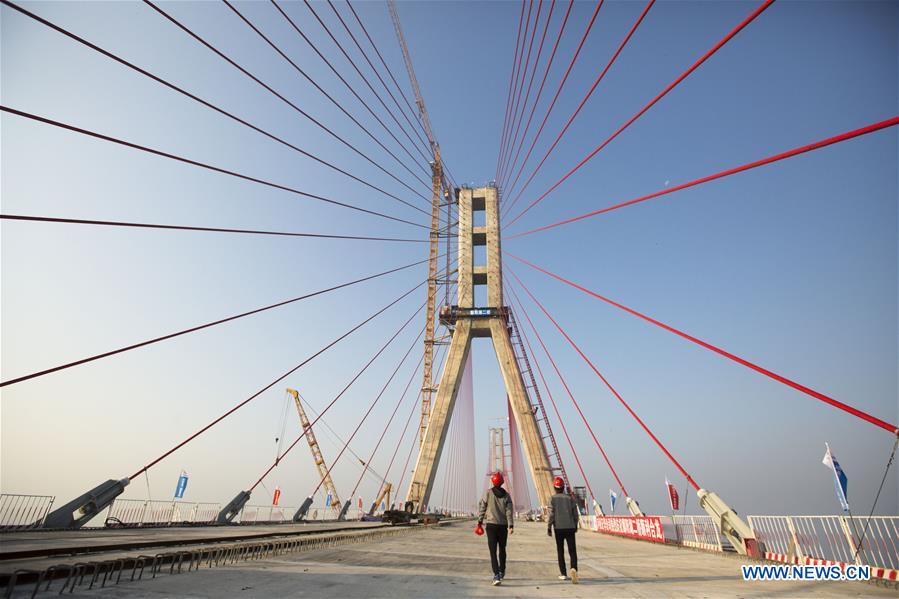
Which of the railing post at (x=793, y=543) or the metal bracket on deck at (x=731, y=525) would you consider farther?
the metal bracket on deck at (x=731, y=525)

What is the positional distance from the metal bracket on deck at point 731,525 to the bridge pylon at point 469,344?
13803mm

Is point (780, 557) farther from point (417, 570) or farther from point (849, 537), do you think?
point (417, 570)

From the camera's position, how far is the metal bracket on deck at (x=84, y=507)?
464 inches

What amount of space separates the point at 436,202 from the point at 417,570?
3609 cm

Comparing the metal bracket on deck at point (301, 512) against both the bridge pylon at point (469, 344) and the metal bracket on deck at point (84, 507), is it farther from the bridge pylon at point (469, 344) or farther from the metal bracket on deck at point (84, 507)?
the metal bracket on deck at point (84, 507)

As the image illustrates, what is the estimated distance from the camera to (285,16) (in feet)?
32.0

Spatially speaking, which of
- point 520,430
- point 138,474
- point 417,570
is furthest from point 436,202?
point 417,570

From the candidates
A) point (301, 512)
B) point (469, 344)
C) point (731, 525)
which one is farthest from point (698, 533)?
point (301, 512)

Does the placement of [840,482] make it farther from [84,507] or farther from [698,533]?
[84,507]

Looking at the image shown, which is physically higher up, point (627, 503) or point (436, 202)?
point (436, 202)

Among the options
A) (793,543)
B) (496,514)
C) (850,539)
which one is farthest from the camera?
(793,543)

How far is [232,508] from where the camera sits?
18203 millimetres

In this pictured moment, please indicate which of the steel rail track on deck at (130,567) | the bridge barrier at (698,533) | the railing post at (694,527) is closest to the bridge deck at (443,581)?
the steel rail track on deck at (130,567)

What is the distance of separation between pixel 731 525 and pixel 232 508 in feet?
59.4
